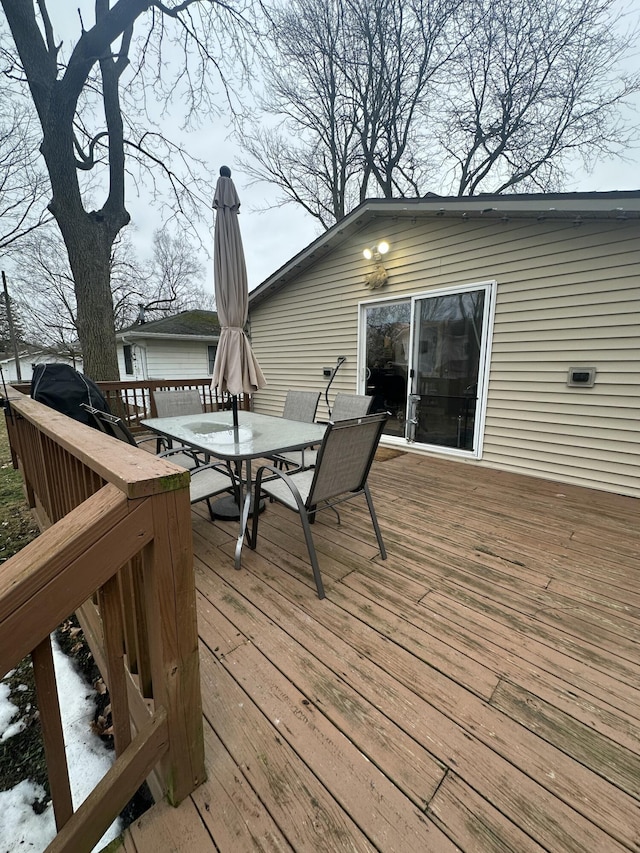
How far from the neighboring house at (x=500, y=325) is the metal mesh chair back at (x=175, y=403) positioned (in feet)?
8.19

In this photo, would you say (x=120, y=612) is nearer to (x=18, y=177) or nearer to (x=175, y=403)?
(x=175, y=403)

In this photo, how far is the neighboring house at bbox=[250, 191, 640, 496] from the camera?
3.43 m

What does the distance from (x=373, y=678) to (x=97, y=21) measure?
896 centimetres

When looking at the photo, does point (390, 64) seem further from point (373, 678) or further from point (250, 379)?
point (373, 678)

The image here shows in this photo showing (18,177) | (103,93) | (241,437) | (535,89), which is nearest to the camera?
(241,437)

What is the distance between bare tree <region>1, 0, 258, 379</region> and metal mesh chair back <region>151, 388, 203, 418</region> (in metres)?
2.60

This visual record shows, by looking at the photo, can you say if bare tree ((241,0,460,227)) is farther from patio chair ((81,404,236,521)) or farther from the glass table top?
patio chair ((81,404,236,521))

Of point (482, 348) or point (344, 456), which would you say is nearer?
point (344, 456)

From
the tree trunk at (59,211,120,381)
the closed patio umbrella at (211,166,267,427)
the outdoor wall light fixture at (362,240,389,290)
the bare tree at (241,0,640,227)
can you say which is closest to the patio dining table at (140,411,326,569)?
the closed patio umbrella at (211,166,267,427)

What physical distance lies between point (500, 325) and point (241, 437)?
10.7ft

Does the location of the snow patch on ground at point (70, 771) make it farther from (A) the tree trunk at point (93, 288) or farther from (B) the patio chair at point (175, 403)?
(A) the tree trunk at point (93, 288)

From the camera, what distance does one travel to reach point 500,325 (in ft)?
13.5

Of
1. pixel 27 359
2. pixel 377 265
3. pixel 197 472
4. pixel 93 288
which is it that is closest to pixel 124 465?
pixel 197 472

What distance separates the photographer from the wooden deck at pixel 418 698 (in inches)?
39.5
